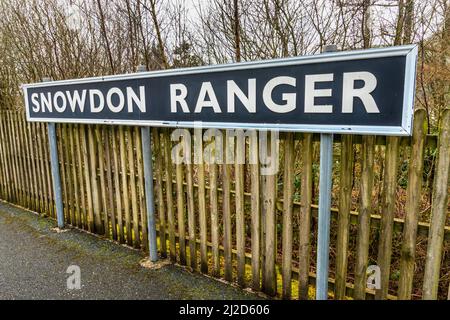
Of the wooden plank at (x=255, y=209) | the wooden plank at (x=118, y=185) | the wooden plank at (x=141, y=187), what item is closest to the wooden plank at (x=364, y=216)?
the wooden plank at (x=255, y=209)

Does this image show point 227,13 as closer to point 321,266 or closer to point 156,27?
point 156,27

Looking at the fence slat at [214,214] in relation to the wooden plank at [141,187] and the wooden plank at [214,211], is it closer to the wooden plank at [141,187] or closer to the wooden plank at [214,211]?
the wooden plank at [214,211]

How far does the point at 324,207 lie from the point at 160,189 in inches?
73.5

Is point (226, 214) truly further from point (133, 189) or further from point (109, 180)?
point (109, 180)

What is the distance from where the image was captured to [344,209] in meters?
2.43

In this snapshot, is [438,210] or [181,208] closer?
[438,210]

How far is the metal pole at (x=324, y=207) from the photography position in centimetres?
217

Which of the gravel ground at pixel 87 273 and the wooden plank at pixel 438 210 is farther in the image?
the gravel ground at pixel 87 273

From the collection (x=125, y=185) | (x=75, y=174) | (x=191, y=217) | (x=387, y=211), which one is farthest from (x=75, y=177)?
(x=387, y=211)

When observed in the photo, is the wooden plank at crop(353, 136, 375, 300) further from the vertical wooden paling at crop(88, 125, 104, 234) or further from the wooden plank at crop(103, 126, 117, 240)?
the vertical wooden paling at crop(88, 125, 104, 234)

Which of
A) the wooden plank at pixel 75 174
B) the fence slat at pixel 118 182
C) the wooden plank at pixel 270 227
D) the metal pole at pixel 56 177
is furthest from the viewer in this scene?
the metal pole at pixel 56 177

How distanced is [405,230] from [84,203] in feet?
12.6

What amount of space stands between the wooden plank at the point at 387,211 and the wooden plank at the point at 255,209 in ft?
3.18

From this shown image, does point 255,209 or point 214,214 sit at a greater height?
point 255,209
